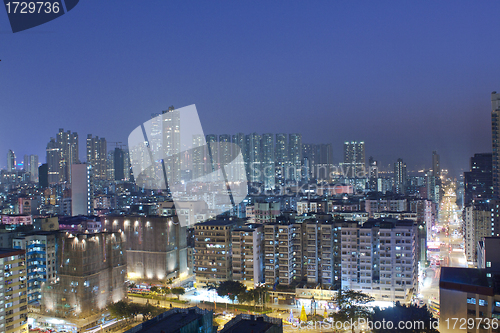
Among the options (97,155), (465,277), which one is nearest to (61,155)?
(97,155)

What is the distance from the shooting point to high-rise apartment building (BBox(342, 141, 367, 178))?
2834cm

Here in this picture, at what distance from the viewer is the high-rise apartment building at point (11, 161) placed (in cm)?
2814

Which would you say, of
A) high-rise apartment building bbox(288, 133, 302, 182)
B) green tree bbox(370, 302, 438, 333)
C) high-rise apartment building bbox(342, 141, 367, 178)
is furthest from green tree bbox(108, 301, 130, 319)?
high-rise apartment building bbox(342, 141, 367, 178)

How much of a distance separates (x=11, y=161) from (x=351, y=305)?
94.2 feet

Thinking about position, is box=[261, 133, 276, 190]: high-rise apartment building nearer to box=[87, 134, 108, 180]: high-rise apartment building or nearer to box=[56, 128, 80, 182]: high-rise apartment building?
box=[87, 134, 108, 180]: high-rise apartment building

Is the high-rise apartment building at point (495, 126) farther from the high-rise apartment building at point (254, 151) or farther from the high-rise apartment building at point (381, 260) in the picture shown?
the high-rise apartment building at point (254, 151)

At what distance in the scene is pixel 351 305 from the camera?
6480 mm

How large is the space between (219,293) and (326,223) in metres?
2.52

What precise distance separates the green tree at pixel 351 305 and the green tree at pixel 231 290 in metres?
1.76

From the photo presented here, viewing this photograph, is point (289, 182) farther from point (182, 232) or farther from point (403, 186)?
point (182, 232)

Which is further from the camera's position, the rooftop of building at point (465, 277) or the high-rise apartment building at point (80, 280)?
the high-rise apartment building at point (80, 280)

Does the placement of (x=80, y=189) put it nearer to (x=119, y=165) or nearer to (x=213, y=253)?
(x=213, y=253)

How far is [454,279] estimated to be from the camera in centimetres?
508

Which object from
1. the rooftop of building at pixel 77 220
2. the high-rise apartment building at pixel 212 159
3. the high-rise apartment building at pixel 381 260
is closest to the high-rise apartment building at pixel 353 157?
the high-rise apartment building at pixel 212 159
